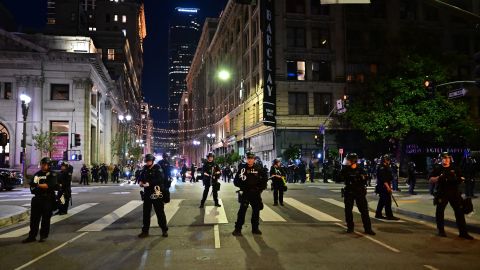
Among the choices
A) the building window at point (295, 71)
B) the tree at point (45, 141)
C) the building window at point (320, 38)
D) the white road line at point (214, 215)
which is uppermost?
the building window at point (320, 38)

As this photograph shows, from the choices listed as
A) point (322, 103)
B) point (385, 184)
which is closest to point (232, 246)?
point (385, 184)

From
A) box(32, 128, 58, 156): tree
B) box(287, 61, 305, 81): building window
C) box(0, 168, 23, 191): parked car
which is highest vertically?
box(287, 61, 305, 81): building window

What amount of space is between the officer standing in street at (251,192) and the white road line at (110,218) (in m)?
3.68

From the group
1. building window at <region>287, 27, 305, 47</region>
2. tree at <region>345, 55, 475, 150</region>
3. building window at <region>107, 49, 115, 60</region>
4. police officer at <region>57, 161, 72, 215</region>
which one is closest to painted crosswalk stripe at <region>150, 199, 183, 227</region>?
police officer at <region>57, 161, 72, 215</region>

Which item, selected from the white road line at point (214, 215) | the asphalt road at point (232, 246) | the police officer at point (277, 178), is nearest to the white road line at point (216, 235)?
the asphalt road at point (232, 246)

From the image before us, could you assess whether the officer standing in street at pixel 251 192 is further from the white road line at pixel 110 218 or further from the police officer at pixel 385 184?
the police officer at pixel 385 184

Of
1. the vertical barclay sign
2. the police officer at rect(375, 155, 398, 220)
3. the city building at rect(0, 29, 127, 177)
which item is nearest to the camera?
the police officer at rect(375, 155, 398, 220)

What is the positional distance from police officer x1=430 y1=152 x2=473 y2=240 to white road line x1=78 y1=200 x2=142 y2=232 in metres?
8.20

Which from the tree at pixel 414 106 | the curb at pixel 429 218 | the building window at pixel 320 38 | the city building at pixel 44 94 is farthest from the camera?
the building window at pixel 320 38

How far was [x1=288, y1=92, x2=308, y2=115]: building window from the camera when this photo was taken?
47094 millimetres

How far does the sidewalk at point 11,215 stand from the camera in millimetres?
12884

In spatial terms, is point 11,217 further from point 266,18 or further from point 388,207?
point 266,18

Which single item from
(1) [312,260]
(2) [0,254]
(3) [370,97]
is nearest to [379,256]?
(1) [312,260]

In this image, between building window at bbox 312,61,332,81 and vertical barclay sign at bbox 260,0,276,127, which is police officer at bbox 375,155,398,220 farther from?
building window at bbox 312,61,332,81
